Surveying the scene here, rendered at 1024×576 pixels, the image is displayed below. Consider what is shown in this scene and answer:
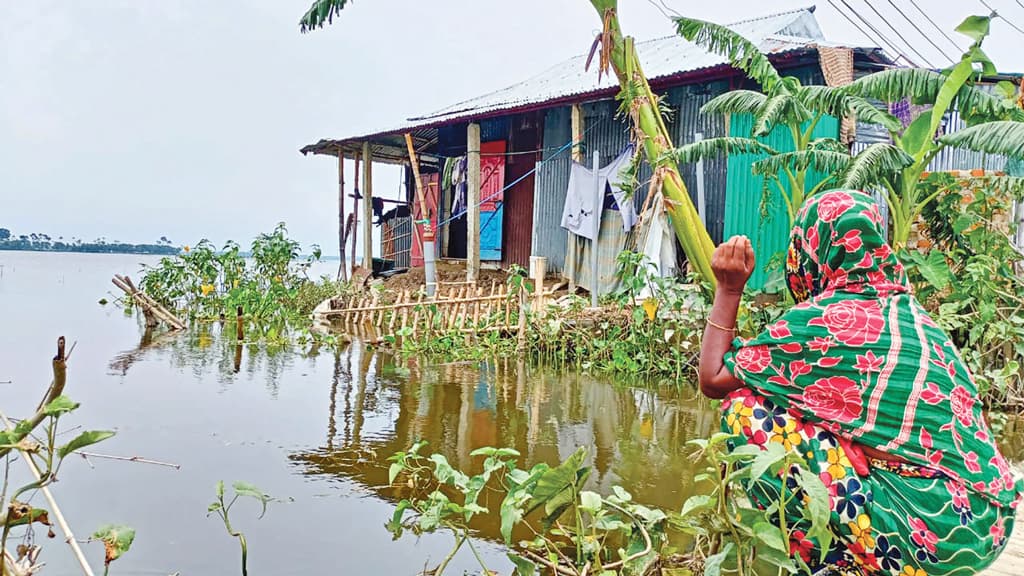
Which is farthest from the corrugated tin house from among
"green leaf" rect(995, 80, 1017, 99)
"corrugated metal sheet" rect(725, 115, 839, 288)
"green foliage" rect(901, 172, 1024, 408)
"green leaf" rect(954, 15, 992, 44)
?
"green leaf" rect(954, 15, 992, 44)

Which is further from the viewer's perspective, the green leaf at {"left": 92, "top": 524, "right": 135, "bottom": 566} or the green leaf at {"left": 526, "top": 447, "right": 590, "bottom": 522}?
the green leaf at {"left": 526, "top": 447, "right": 590, "bottom": 522}

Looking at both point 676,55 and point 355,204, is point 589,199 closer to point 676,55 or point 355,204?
point 676,55

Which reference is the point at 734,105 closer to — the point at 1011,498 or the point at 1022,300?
the point at 1022,300

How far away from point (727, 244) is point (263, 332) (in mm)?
10954

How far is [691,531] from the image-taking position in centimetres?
269

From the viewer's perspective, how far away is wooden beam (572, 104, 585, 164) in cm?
1180

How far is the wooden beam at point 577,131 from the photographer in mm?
11805

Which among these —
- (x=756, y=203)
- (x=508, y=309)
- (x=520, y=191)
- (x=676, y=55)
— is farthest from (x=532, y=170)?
(x=756, y=203)

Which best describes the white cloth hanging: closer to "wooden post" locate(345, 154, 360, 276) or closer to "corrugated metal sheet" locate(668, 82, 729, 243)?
"corrugated metal sheet" locate(668, 82, 729, 243)

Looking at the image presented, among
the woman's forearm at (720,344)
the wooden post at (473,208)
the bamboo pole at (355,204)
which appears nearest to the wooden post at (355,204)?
the bamboo pole at (355,204)

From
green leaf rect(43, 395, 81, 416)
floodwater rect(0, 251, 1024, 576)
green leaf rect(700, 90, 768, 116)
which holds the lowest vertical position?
floodwater rect(0, 251, 1024, 576)

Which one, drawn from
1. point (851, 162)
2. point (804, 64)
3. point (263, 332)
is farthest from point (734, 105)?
point (263, 332)

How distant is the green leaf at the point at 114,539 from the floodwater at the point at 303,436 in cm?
156

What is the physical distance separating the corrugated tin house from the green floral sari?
22.2 feet
